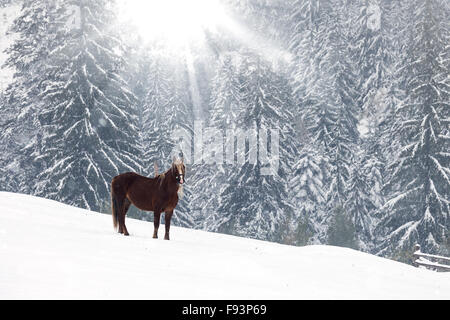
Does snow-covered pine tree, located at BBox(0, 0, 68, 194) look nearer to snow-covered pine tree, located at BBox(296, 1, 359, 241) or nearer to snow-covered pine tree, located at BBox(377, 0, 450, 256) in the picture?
snow-covered pine tree, located at BBox(377, 0, 450, 256)

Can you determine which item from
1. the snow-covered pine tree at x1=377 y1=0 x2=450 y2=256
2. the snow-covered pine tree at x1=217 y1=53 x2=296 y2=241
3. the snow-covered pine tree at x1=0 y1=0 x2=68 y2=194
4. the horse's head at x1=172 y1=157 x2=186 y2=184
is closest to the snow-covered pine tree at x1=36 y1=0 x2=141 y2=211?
the snow-covered pine tree at x1=0 y1=0 x2=68 y2=194

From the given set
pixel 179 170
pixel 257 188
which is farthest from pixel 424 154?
pixel 179 170

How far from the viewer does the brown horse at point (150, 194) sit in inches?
478

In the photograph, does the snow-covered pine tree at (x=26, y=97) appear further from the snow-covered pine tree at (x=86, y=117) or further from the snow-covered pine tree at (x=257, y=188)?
the snow-covered pine tree at (x=257, y=188)

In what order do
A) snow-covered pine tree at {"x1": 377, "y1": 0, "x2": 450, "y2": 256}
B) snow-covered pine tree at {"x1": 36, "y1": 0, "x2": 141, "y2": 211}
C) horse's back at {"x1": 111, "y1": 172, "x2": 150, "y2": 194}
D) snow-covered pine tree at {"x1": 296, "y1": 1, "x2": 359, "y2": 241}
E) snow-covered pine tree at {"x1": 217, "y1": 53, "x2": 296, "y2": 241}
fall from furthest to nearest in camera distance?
snow-covered pine tree at {"x1": 296, "y1": 1, "x2": 359, "y2": 241} → snow-covered pine tree at {"x1": 217, "y1": 53, "x2": 296, "y2": 241} → snow-covered pine tree at {"x1": 377, "y1": 0, "x2": 450, "y2": 256} → snow-covered pine tree at {"x1": 36, "y1": 0, "x2": 141, "y2": 211} → horse's back at {"x1": 111, "y1": 172, "x2": 150, "y2": 194}

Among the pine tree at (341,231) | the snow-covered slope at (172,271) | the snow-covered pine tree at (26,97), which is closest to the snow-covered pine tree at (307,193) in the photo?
the pine tree at (341,231)

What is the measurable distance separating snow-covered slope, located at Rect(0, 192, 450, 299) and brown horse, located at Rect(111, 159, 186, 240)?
889mm

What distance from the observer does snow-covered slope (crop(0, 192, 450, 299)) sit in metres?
6.81

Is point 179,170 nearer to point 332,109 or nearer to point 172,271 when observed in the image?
point 172,271

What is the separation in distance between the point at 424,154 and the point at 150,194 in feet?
83.0

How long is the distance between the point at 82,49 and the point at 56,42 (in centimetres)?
274

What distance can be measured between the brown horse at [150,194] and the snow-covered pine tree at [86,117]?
51.2 ft

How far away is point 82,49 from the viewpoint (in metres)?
29.8

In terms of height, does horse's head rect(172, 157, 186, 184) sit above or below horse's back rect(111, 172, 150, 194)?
above
